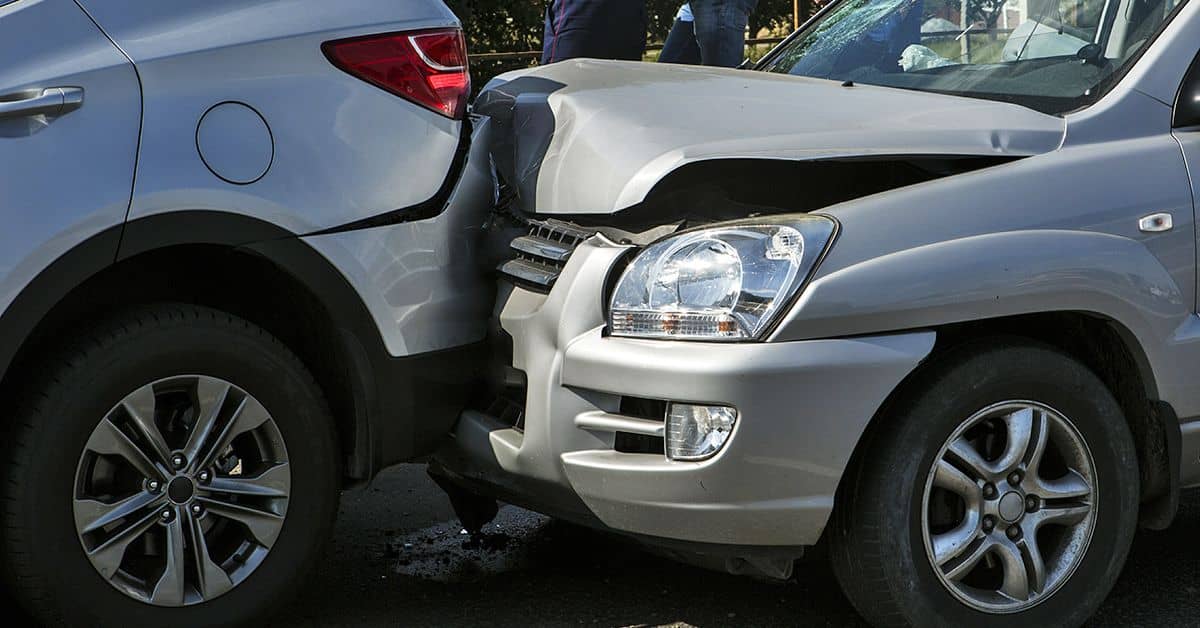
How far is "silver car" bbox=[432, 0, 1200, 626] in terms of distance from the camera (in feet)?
9.71

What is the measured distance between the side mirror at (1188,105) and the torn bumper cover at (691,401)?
97cm

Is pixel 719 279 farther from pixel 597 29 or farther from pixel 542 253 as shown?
pixel 597 29

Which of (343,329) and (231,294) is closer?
(343,329)

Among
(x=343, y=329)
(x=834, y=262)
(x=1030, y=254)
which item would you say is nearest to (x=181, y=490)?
(x=343, y=329)

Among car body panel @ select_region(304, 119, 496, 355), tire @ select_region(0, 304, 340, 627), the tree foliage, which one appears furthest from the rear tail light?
the tree foliage

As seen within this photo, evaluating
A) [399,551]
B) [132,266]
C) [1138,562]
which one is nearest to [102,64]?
[132,266]

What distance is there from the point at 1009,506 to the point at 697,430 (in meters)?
0.77

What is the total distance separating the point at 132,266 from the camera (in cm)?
327

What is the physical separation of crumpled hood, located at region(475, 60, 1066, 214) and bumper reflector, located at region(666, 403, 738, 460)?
1.61 ft

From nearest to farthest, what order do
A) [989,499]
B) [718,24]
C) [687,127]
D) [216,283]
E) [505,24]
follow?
[989,499] → [687,127] → [216,283] → [718,24] → [505,24]

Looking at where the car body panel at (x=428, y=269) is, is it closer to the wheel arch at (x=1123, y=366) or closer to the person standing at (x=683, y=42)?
the wheel arch at (x=1123, y=366)

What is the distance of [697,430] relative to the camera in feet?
9.69

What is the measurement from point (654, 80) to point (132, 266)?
138 centimetres

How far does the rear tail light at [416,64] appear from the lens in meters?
3.38
